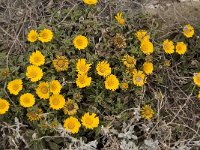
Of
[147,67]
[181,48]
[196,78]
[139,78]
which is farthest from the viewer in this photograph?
[181,48]

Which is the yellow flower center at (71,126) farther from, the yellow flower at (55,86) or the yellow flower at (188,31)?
the yellow flower at (188,31)

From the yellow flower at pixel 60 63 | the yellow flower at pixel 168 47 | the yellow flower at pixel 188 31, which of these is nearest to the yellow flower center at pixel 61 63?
the yellow flower at pixel 60 63

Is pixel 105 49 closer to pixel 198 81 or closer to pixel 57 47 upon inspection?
pixel 57 47

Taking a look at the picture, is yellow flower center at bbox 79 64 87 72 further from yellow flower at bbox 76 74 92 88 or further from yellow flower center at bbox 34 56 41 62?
yellow flower center at bbox 34 56 41 62

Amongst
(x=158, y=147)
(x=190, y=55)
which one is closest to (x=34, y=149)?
(x=158, y=147)

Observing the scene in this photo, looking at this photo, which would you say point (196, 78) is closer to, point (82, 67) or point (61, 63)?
point (82, 67)

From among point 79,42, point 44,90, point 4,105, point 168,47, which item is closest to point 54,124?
point 44,90
